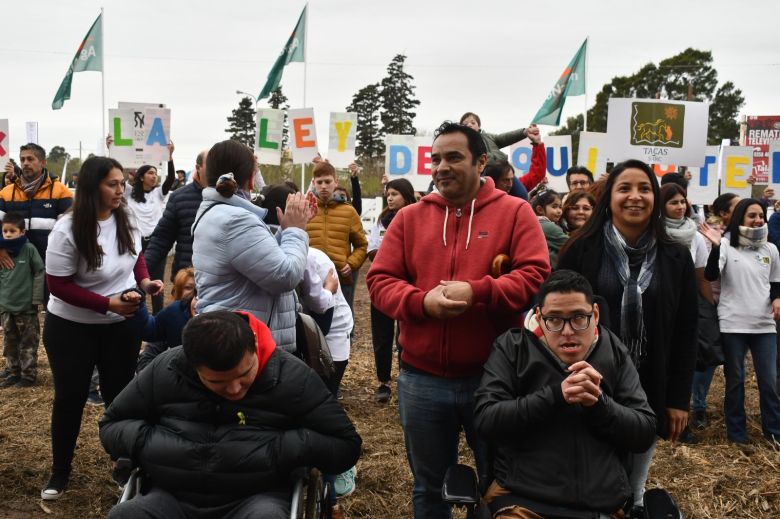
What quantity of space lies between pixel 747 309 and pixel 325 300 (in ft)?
10.5

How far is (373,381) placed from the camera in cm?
771

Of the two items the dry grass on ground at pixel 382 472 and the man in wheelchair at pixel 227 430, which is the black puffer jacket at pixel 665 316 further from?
the dry grass on ground at pixel 382 472

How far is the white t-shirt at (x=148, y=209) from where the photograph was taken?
9.58 meters

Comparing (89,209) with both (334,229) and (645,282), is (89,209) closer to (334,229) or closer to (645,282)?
(334,229)

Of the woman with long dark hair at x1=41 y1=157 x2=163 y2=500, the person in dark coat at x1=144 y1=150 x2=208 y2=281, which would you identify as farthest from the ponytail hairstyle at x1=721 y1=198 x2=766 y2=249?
the woman with long dark hair at x1=41 y1=157 x2=163 y2=500

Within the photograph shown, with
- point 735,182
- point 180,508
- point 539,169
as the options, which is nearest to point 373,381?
point 539,169

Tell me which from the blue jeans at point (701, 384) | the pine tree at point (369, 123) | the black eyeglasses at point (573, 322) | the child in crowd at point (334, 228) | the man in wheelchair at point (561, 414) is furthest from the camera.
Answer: the pine tree at point (369, 123)

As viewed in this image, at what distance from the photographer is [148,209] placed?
382 inches

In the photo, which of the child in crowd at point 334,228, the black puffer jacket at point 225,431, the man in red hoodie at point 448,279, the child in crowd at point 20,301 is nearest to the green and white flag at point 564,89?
the child in crowd at point 334,228

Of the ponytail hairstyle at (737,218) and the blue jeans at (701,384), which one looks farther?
the blue jeans at (701,384)

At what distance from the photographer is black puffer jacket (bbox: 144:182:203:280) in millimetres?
5715

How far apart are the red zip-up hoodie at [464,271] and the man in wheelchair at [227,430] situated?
1.50 ft

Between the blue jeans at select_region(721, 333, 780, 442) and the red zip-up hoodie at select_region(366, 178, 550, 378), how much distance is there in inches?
128

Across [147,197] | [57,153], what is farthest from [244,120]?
[147,197]
